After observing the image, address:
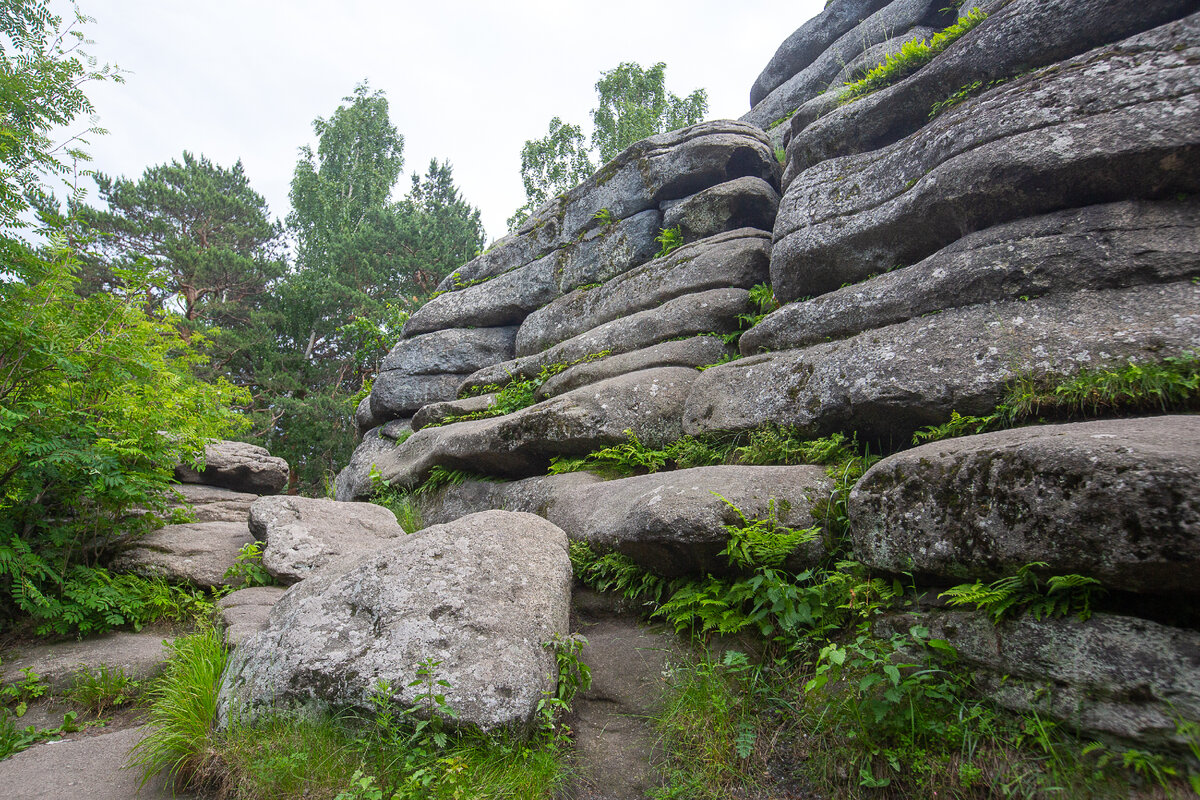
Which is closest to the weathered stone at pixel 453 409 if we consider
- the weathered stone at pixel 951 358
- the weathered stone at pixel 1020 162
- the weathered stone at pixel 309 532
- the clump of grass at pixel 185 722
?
the weathered stone at pixel 309 532

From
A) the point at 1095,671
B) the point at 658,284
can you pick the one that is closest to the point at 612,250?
the point at 658,284

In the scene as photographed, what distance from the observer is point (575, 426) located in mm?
8758

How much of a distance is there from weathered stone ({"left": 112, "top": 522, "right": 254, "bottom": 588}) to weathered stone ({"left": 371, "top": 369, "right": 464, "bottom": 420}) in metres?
6.23

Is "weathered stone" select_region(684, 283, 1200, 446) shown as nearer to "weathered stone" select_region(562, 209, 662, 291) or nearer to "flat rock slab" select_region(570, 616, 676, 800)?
"flat rock slab" select_region(570, 616, 676, 800)

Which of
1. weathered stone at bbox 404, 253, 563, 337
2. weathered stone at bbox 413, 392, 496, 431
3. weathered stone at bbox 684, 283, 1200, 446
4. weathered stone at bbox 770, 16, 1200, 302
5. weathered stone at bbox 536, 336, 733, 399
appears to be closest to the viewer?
weathered stone at bbox 684, 283, 1200, 446

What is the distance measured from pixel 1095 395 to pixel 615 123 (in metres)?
31.6

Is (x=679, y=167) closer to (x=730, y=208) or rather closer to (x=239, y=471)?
(x=730, y=208)

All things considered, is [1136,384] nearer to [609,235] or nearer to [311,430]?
[609,235]

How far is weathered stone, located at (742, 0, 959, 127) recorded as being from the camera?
1341 cm

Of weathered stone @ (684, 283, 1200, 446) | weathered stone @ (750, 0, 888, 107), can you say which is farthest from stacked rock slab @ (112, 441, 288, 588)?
weathered stone @ (750, 0, 888, 107)

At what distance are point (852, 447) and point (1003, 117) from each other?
448cm

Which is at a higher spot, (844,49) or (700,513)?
(844,49)

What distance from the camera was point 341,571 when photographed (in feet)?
18.4

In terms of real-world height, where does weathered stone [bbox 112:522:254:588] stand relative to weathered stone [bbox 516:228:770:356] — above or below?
below
